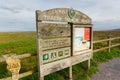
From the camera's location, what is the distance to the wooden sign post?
4.48 metres

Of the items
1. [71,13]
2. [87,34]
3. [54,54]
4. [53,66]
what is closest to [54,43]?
[54,54]

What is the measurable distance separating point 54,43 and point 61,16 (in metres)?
0.96

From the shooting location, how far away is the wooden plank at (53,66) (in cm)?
462

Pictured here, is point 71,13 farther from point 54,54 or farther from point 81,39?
point 54,54

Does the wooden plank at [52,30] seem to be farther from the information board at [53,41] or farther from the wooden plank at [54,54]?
the wooden plank at [54,54]

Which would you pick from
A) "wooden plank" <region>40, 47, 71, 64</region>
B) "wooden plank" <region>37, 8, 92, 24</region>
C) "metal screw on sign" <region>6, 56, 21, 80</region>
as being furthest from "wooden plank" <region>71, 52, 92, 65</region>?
"metal screw on sign" <region>6, 56, 21, 80</region>

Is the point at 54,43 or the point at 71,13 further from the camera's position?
the point at 71,13

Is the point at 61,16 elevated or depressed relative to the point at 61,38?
elevated

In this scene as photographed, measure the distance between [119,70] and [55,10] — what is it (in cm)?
453

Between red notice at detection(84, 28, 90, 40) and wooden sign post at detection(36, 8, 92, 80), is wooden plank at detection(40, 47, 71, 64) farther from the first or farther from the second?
red notice at detection(84, 28, 90, 40)

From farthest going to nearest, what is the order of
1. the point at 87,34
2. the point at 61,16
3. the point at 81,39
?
the point at 87,34 → the point at 81,39 → the point at 61,16

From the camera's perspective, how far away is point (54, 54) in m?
4.97

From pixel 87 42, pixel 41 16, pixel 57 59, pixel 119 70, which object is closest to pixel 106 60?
pixel 119 70

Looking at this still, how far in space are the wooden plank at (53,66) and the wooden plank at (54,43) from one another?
0.54m
